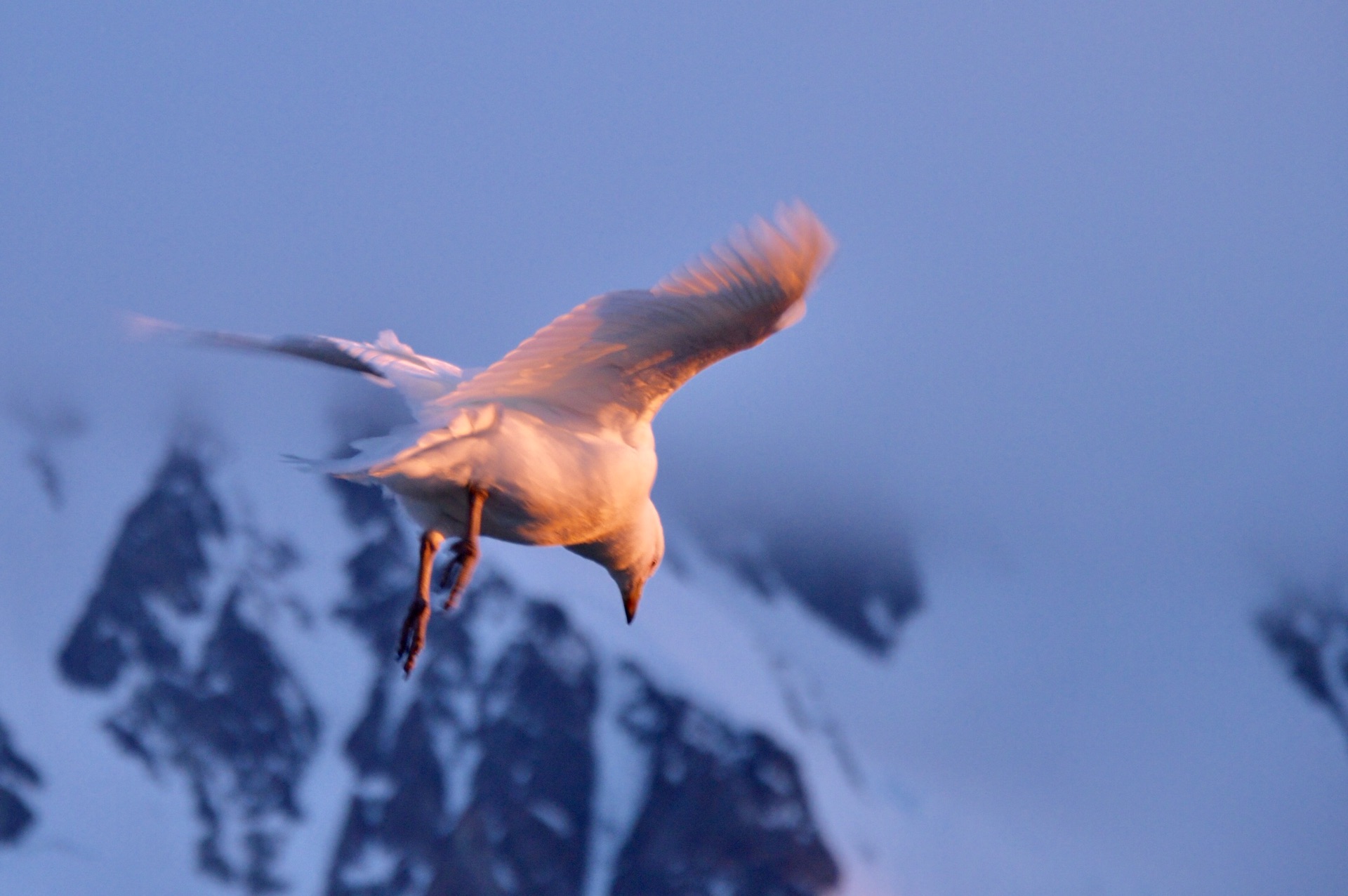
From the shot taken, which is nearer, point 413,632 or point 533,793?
point 413,632

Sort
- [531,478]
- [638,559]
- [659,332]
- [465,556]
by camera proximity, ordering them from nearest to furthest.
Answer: [659,332]
[531,478]
[465,556]
[638,559]

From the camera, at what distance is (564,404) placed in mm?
9648

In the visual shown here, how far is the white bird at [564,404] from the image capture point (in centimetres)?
818

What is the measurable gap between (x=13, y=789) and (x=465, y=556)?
121 metres

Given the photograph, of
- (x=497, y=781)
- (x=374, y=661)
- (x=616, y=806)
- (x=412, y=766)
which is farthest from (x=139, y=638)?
(x=616, y=806)

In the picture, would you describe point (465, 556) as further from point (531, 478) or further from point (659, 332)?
point (659, 332)

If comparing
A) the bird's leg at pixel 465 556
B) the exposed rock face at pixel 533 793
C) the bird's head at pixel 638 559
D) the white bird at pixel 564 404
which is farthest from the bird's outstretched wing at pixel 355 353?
the exposed rock face at pixel 533 793

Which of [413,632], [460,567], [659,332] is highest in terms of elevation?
[659,332]

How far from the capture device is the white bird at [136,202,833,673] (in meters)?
8.18

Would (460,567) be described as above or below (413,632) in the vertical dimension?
above

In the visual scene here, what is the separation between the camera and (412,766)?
415ft

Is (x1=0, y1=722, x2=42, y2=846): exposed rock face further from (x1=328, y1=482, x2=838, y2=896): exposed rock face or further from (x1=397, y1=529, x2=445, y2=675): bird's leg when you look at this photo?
(x1=397, y1=529, x2=445, y2=675): bird's leg

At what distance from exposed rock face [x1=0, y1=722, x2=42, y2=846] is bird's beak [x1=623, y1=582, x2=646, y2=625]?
116m

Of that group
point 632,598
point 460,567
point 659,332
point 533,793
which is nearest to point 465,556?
point 460,567
